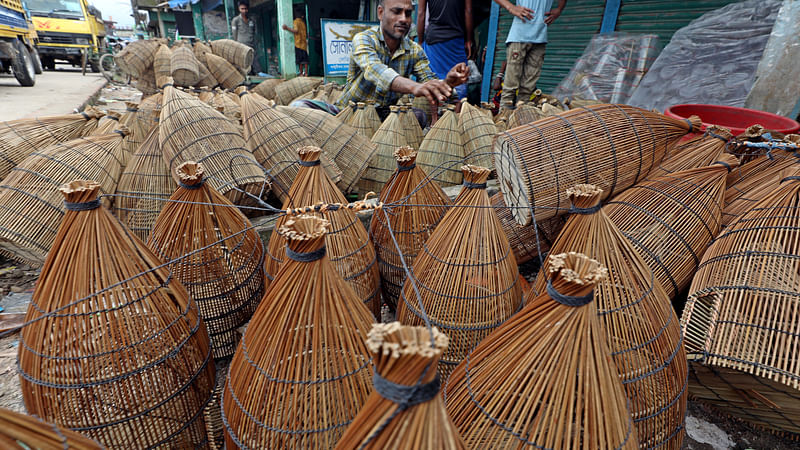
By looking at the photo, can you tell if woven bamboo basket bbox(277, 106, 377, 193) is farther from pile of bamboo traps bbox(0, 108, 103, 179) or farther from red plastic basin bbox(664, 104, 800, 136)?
red plastic basin bbox(664, 104, 800, 136)

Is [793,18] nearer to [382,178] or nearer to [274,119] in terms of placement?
[382,178]

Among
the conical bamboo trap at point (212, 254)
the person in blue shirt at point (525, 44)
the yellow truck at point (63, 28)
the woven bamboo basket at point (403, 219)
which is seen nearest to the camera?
the conical bamboo trap at point (212, 254)

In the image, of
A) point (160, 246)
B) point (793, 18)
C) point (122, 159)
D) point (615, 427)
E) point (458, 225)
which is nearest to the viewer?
point (615, 427)

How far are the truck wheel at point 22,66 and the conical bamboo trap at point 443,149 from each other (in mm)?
11454

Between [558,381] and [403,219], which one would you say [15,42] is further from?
[558,381]

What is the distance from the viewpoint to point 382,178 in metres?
3.62

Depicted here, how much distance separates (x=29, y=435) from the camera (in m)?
0.63

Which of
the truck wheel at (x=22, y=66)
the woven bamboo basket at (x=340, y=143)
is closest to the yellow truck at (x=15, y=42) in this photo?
the truck wheel at (x=22, y=66)

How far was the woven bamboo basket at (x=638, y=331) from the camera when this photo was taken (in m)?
1.34

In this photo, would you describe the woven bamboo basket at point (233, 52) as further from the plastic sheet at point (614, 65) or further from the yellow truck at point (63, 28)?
the yellow truck at point (63, 28)

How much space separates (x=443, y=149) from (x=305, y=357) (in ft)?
9.48

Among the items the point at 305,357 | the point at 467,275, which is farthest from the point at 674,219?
the point at 305,357

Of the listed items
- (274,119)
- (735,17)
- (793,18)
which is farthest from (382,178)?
(735,17)

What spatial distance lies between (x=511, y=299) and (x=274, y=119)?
2.40 m
